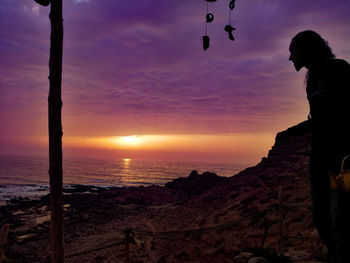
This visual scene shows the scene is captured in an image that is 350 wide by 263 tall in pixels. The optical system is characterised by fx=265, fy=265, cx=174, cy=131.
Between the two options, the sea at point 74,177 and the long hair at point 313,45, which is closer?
the long hair at point 313,45

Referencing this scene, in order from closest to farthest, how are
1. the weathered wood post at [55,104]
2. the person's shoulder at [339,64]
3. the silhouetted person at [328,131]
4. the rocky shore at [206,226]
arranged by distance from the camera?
the silhouetted person at [328,131] < the person's shoulder at [339,64] < the weathered wood post at [55,104] < the rocky shore at [206,226]

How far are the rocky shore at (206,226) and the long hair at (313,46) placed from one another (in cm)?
70

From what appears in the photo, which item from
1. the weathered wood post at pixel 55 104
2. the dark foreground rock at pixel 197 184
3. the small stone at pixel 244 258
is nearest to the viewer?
the weathered wood post at pixel 55 104

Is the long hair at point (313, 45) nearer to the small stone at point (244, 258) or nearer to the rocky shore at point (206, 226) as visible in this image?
the rocky shore at point (206, 226)

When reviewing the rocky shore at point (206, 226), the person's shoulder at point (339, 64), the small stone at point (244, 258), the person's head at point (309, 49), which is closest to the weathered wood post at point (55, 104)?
the rocky shore at point (206, 226)

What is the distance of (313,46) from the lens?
2.12 metres

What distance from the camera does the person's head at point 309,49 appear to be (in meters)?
2.11

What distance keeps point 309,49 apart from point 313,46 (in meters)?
0.04

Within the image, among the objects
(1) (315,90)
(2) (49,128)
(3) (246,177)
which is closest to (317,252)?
(1) (315,90)

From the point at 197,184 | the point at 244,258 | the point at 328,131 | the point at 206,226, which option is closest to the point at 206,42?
the point at 328,131

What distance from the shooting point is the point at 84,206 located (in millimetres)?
30359

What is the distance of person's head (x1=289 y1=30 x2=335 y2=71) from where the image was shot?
2.11m

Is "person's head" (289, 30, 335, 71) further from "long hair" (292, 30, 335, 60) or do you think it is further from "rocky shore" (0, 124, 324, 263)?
"rocky shore" (0, 124, 324, 263)

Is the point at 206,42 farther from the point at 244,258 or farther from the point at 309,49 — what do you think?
the point at 244,258
